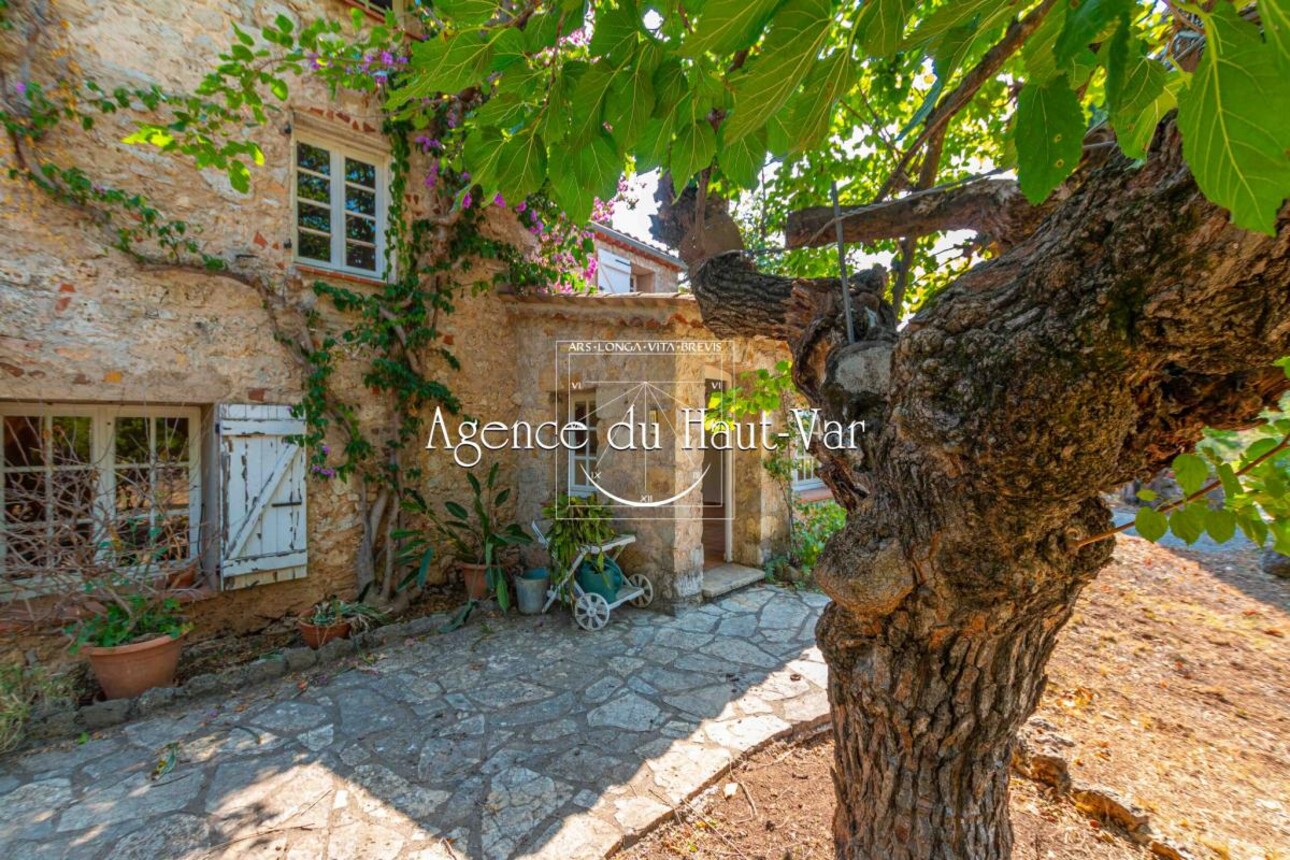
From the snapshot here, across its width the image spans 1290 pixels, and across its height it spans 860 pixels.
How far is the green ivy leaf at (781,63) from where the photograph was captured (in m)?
0.56

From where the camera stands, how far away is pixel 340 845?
2094mm

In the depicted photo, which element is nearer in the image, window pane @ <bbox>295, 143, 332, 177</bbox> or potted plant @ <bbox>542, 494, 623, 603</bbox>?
window pane @ <bbox>295, 143, 332, 177</bbox>

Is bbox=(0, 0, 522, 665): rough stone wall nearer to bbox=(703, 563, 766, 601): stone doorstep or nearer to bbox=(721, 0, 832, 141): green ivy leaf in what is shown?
bbox=(703, 563, 766, 601): stone doorstep

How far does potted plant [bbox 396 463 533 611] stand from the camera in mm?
4555

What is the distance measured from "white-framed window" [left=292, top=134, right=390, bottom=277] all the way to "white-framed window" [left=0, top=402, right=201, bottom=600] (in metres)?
1.68

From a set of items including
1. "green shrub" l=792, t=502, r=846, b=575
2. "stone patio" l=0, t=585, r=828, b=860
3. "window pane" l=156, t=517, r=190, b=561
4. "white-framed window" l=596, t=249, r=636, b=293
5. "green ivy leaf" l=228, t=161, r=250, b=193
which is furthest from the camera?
"white-framed window" l=596, t=249, r=636, b=293

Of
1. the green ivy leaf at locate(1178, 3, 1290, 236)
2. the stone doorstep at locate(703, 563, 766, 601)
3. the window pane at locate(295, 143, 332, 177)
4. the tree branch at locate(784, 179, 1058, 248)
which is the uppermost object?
the window pane at locate(295, 143, 332, 177)

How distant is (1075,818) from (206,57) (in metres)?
6.68

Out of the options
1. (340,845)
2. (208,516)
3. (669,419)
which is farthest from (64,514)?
(669,419)

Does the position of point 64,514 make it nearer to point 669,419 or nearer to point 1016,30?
point 669,419

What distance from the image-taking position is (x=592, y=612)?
425 centimetres

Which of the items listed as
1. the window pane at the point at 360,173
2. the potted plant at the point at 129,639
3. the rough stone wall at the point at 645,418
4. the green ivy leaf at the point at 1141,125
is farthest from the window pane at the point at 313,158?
the green ivy leaf at the point at 1141,125

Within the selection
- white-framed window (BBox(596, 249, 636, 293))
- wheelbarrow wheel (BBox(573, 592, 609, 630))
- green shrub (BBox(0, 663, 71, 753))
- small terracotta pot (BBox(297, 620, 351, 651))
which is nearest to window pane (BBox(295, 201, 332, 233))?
small terracotta pot (BBox(297, 620, 351, 651))

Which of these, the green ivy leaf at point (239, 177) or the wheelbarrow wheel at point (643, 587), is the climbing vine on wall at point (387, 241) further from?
the wheelbarrow wheel at point (643, 587)
